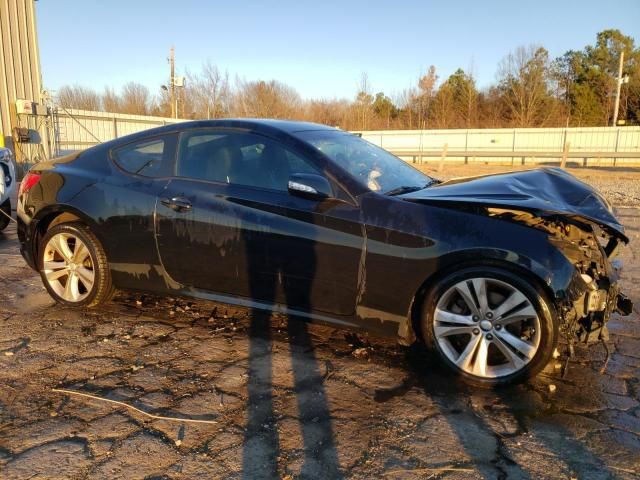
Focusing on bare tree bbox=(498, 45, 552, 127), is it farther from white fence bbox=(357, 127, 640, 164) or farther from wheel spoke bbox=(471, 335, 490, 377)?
wheel spoke bbox=(471, 335, 490, 377)

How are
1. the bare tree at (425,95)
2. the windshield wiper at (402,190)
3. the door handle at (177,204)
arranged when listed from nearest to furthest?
1. the windshield wiper at (402,190)
2. the door handle at (177,204)
3. the bare tree at (425,95)

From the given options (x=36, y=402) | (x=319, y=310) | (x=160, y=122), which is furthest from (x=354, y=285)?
(x=160, y=122)

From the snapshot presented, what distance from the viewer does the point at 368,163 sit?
3836 mm

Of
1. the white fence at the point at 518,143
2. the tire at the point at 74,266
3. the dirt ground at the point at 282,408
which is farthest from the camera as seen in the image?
the white fence at the point at 518,143

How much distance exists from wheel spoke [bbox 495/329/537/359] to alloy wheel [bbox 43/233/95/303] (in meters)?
3.13

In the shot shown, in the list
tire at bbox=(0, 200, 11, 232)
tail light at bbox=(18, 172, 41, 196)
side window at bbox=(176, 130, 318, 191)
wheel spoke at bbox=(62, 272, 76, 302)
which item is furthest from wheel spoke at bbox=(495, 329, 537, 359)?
tire at bbox=(0, 200, 11, 232)

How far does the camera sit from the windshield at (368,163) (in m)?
3.55

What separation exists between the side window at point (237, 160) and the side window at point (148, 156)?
11 cm

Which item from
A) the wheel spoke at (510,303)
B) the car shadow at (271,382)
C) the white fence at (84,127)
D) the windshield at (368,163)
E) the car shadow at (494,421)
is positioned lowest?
the car shadow at (494,421)

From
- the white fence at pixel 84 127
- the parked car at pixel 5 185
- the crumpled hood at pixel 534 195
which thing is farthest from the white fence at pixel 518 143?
the crumpled hood at pixel 534 195

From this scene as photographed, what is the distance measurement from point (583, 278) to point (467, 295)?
2.19 feet

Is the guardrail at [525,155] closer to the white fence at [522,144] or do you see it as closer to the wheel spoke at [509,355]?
the white fence at [522,144]

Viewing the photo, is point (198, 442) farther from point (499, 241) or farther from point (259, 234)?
point (499, 241)

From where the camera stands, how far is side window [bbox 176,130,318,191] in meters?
3.56
